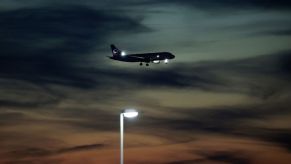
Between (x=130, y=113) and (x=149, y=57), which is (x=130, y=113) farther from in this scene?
(x=149, y=57)

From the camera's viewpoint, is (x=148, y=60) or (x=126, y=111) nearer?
(x=126, y=111)

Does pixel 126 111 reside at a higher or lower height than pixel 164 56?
lower

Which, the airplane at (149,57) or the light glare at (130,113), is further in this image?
the airplane at (149,57)

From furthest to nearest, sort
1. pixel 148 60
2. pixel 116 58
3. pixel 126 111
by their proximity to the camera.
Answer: pixel 116 58 < pixel 148 60 < pixel 126 111

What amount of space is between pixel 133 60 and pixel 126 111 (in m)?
137

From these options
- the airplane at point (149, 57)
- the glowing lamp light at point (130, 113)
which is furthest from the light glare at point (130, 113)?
the airplane at point (149, 57)

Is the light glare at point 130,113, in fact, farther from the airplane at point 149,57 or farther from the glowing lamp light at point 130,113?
the airplane at point 149,57

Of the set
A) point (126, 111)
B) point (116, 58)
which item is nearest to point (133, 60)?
point (116, 58)

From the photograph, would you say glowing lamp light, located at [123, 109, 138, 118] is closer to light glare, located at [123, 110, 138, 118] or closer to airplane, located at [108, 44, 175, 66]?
light glare, located at [123, 110, 138, 118]

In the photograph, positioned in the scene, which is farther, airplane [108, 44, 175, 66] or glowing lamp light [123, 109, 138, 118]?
airplane [108, 44, 175, 66]

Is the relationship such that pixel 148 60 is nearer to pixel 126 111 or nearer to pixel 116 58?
pixel 116 58

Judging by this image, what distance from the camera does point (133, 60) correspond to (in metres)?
193

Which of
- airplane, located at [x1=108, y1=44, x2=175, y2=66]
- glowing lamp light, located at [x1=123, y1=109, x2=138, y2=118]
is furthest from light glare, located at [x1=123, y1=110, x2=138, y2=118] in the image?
airplane, located at [x1=108, y1=44, x2=175, y2=66]

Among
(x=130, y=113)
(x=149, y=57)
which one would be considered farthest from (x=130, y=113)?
(x=149, y=57)
